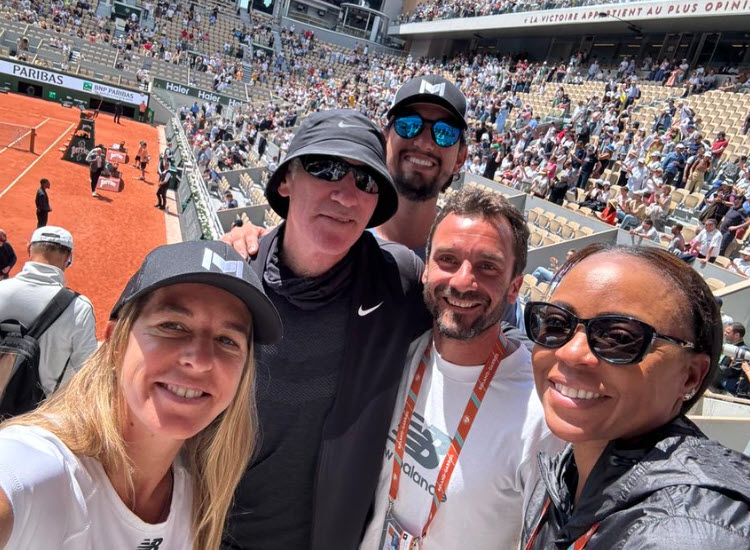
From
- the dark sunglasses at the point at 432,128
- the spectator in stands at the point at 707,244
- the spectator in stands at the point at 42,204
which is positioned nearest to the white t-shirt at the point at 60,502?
the dark sunglasses at the point at 432,128

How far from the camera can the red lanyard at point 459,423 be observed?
6.89 feet

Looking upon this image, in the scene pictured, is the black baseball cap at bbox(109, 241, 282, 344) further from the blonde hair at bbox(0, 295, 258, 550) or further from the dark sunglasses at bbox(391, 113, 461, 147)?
the dark sunglasses at bbox(391, 113, 461, 147)

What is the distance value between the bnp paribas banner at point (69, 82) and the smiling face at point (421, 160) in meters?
35.5

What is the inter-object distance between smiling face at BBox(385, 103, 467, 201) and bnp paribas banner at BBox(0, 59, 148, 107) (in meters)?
35.5

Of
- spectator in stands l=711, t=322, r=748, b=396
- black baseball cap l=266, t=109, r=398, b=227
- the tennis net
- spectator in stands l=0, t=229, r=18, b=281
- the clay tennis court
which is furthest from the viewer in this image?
the tennis net

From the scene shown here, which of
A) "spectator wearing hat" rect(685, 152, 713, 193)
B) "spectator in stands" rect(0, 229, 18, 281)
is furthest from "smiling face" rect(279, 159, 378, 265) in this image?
"spectator wearing hat" rect(685, 152, 713, 193)

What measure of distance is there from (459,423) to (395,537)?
21.6 inches

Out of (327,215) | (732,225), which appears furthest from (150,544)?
(732,225)

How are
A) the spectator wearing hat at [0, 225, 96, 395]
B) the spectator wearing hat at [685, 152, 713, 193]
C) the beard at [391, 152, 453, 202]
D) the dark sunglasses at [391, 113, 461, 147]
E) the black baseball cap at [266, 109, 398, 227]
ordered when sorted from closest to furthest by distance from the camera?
the black baseball cap at [266, 109, 398, 227], the dark sunglasses at [391, 113, 461, 147], the beard at [391, 152, 453, 202], the spectator wearing hat at [0, 225, 96, 395], the spectator wearing hat at [685, 152, 713, 193]

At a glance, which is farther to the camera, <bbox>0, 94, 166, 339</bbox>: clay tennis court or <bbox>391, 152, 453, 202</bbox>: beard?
<bbox>0, 94, 166, 339</bbox>: clay tennis court

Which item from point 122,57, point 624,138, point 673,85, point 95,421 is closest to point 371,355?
point 95,421

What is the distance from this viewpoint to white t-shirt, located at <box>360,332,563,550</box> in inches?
80.7

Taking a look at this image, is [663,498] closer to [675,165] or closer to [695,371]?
[695,371]

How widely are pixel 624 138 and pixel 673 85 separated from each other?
6.98 m
